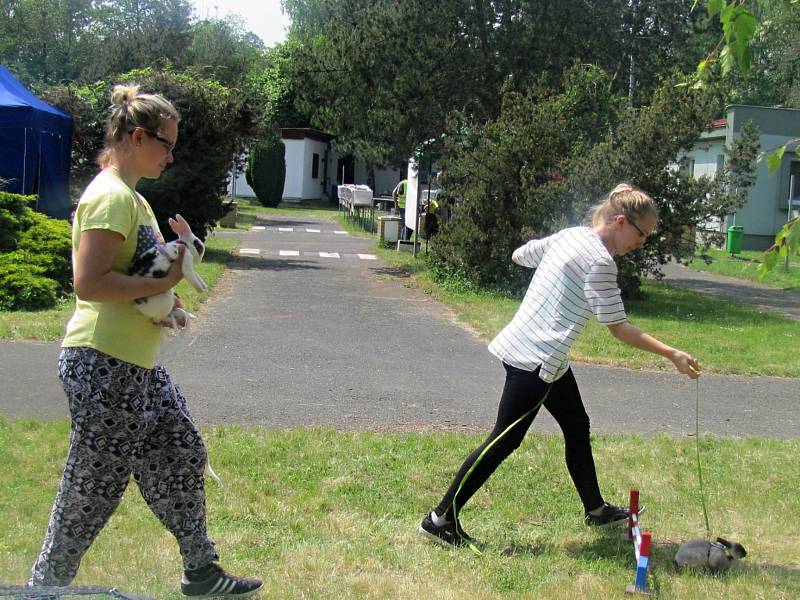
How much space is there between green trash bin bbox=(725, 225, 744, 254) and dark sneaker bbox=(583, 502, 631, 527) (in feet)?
76.9

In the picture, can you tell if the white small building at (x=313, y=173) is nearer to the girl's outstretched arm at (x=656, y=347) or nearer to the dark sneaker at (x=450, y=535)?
the dark sneaker at (x=450, y=535)

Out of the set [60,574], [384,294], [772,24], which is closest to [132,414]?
[60,574]

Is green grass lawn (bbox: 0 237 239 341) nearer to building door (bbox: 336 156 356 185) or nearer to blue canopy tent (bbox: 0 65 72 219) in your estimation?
blue canopy tent (bbox: 0 65 72 219)

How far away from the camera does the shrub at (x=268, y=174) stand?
42.1 m

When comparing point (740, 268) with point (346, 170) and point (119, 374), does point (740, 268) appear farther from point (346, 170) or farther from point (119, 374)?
point (346, 170)

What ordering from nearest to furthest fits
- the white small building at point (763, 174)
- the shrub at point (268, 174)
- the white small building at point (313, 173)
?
the white small building at point (763, 174) → the shrub at point (268, 174) → the white small building at point (313, 173)

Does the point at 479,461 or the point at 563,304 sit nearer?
the point at 563,304

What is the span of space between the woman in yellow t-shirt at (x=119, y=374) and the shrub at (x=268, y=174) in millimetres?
39276

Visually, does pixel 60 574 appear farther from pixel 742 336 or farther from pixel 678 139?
pixel 678 139

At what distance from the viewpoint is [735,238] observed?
26.7 meters

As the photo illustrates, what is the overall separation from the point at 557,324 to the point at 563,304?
10cm

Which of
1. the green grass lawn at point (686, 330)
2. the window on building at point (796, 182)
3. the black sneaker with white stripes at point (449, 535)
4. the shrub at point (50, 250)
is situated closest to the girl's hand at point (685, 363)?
the black sneaker with white stripes at point (449, 535)

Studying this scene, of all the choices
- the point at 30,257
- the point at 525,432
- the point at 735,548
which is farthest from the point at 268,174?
the point at 735,548

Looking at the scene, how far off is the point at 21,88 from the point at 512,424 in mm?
13787
